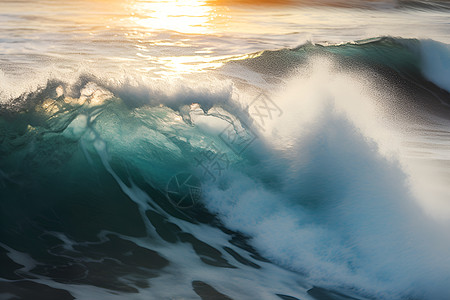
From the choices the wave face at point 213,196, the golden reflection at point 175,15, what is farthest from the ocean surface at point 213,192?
the golden reflection at point 175,15

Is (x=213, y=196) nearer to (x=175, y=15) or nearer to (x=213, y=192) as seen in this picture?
(x=213, y=192)

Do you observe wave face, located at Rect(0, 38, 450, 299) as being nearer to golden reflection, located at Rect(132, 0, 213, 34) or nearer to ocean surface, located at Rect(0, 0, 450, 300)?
ocean surface, located at Rect(0, 0, 450, 300)

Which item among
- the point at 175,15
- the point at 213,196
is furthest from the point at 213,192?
the point at 175,15

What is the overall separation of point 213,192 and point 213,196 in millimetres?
40

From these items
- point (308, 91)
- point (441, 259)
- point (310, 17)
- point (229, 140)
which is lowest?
point (441, 259)

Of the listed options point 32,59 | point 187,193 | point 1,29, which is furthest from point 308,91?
point 1,29

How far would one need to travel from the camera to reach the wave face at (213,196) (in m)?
3.19

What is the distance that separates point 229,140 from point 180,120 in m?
0.50

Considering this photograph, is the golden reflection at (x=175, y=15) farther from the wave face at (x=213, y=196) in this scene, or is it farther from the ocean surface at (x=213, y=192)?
the wave face at (x=213, y=196)

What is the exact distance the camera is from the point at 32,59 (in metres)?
8.34

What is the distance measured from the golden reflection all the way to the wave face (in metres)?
6.58

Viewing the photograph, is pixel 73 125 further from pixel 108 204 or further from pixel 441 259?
pixel 441 259

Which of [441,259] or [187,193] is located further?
[187,193]

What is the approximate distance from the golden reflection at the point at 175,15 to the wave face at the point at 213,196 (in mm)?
6581
